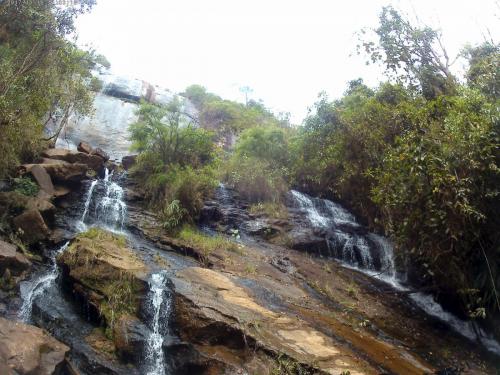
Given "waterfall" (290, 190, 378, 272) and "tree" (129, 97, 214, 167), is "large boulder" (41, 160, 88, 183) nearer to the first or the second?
"tree" (129, 97, 214, 167)

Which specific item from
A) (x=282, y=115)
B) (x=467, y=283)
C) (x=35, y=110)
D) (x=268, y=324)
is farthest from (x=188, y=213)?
(x=282, y=115)

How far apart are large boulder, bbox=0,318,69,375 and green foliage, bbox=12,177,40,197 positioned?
7.27 metres

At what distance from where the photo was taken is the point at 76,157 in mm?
18219

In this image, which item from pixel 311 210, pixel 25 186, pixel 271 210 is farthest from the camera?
pixel 311 210

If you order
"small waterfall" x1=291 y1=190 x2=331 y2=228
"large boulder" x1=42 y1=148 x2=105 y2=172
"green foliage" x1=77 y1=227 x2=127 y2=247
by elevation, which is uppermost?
"small waterfall" x1=291 y1=190 x2=331 y2=228

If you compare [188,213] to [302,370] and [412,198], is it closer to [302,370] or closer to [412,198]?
[412,198]

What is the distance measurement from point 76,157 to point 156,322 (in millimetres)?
11429

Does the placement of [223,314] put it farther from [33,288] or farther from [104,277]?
[33,288]

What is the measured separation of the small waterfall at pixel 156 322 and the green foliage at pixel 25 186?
662 cm

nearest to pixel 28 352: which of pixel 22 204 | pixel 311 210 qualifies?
pixel 22 204

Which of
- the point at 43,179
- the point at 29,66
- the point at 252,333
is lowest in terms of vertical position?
the point at 252,333

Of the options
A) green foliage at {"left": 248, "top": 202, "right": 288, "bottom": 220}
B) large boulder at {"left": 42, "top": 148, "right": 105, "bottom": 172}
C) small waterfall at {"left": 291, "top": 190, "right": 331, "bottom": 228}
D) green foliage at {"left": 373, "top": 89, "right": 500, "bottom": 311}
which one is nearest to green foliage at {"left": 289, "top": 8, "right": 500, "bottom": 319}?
green foliage at {"left": 373, "top": 89, "right": 500, "bottom": 311}

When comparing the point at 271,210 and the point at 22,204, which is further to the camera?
the point at 271,210

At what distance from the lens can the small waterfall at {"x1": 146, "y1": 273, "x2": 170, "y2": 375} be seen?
842 centimetres
